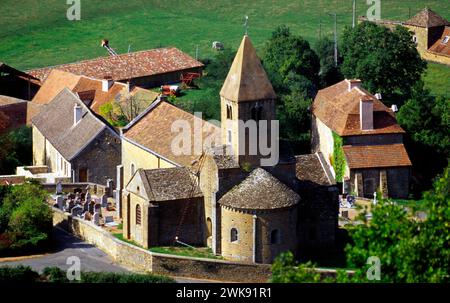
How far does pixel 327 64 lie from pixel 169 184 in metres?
48.0

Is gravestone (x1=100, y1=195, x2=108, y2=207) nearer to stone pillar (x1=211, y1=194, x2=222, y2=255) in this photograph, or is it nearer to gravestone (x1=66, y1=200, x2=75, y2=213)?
gravestone (x1=66, y1=200, x2=75, y2=213)

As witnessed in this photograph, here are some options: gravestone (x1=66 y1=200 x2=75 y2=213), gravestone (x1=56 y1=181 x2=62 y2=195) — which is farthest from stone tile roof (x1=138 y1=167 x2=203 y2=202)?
gravestone (x1=56 y1=181 x2=62 y2=195)

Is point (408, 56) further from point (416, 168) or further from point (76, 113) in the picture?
point (76, 113)

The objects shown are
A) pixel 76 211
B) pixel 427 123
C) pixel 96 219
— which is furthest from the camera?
pixel 427 123

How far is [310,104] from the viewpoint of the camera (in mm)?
134125

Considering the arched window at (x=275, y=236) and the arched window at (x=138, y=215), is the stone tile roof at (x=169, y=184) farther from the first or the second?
the arched window at (x=275, y=236)

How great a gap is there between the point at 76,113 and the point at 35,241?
19.6m

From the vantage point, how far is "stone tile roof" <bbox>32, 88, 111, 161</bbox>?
123 meters

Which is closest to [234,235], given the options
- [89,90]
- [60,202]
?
[60,202]

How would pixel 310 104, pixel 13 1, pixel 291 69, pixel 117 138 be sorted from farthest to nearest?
1. pixel 13 1
2. pixel 291 69
3. pixel 310 104
4. pixel 117 138

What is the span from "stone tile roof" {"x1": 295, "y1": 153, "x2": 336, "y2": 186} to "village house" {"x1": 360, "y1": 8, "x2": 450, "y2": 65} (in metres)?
52.7

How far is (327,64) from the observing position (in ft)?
499

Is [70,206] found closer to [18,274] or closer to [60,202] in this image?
[60,202]
